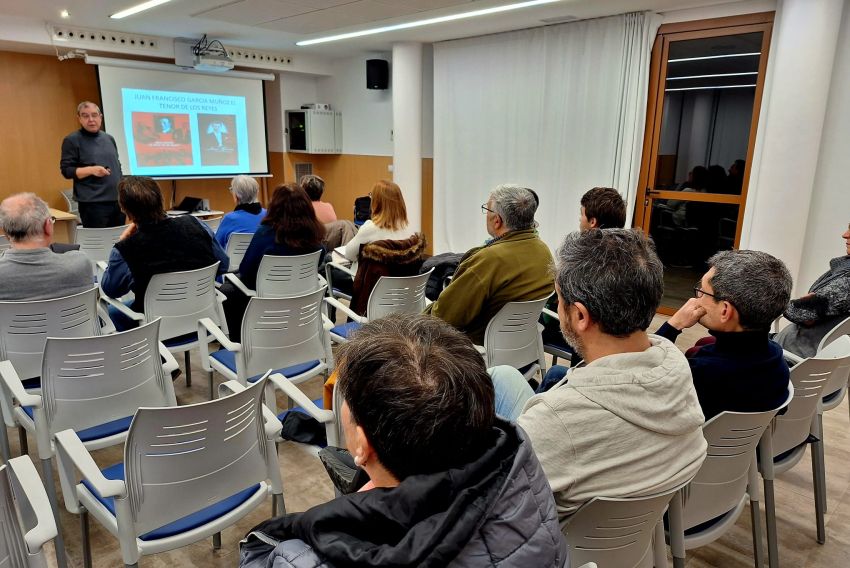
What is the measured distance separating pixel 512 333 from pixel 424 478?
6.74 feet

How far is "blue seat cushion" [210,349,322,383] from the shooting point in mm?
2740

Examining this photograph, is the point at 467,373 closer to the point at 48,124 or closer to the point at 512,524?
→ the point at 512,524

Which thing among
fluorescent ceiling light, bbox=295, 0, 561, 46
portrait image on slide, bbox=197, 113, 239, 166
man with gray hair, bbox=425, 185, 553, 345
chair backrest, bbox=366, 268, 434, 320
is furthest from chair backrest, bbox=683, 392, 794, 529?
portrait image on slide, bbox=197, 113, 239, 166

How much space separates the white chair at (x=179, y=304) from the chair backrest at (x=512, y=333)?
1569 millimetres

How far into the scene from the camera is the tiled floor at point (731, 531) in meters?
2.16

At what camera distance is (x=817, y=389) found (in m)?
1.98

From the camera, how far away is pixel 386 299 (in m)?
3.35

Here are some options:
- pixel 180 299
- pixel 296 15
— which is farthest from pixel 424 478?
pixel 296 15

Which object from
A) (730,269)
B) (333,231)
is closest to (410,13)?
(333,231)

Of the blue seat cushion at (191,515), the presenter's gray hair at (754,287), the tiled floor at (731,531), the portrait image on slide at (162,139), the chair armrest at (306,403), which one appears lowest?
the tiled floor at (731,531)

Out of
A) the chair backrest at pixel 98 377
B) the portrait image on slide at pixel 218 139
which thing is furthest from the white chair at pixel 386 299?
the portrait image on slide at pixel 218 139

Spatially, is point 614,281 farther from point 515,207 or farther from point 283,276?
point 283,276

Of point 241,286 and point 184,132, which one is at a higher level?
point 184,132

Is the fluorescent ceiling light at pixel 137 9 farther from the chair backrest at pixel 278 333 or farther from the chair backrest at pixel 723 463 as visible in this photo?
the chair backrest at pixel 723 463
